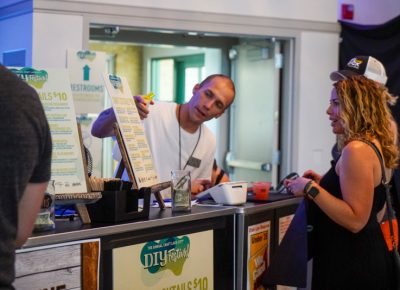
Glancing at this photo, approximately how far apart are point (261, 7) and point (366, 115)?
2.38 m

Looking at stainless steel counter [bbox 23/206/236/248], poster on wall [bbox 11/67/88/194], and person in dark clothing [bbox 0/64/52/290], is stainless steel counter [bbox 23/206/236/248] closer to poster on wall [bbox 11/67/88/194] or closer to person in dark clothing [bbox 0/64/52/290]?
poster on wall [bbox 11/67/88/194]

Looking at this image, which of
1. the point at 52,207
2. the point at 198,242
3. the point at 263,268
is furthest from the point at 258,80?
the point at 52,207

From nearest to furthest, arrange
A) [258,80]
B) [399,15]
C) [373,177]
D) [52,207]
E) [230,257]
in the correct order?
[52,207]
[373,177]
[230,257]
[399,15]
[258,80]

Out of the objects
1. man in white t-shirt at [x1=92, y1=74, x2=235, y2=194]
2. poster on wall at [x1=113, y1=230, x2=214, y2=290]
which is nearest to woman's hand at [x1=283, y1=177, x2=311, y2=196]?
poster on wall at [x1=113, y1=230, x2=214, y2=290]

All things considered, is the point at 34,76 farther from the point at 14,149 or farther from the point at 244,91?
the point at 244,91

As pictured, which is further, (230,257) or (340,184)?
(230,257)

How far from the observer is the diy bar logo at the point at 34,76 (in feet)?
6.70

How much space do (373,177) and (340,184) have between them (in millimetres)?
125

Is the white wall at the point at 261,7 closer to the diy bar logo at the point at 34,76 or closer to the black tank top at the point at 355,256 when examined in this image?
the diy bar logo at the point at 34,76

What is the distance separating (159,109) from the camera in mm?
3289

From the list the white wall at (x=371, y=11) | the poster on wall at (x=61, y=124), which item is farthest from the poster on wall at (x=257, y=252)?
the white wall at (x=371, y=11)

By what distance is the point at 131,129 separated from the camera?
2375 millimetres

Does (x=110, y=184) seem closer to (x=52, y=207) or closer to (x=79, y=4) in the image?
(x=52, y=207)

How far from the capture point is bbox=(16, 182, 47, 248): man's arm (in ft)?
4.37
